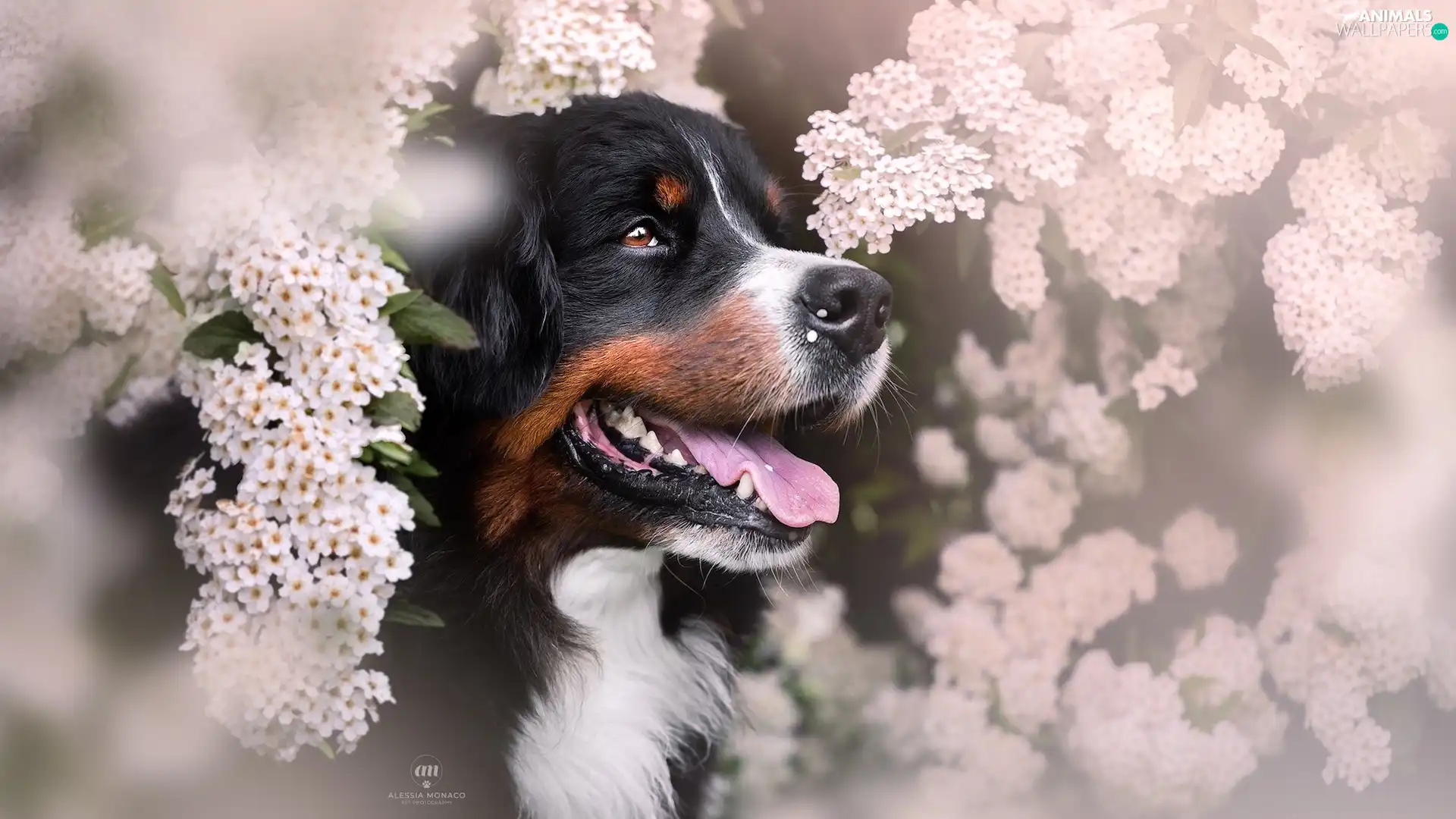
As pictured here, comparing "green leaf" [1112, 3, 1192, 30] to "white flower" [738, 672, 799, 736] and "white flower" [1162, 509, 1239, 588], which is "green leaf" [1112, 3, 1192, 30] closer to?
"white flower" [1162, 509, 1239, 588]

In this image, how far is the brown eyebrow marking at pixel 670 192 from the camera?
215cm

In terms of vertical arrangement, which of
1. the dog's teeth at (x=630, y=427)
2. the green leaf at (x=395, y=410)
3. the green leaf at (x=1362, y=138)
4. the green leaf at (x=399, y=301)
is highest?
the green leaf at (x=1362, y=138)

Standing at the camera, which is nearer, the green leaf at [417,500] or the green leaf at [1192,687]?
the green leaf at [417,500]

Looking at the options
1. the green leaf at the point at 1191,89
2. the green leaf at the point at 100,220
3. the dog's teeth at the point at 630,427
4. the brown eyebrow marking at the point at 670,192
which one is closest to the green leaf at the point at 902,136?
the brown eyebrow marking at the point at 670,192

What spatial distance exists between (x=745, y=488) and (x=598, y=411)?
13.3 inches

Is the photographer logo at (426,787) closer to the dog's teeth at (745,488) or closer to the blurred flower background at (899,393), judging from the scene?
the blurred flower background at (899,393)

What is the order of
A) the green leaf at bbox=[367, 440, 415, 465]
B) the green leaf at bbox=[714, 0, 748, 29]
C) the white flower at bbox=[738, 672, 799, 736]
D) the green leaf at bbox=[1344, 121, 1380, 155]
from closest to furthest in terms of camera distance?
the green leaf at bbox=[367, 440, 415, 465]
the green leaf at bbox=[714, 0, 748, 29]
the white flower at bbox=[738, 672, 799, 736]
the green leaf at bbox=[1344, 121, 1380, 155]

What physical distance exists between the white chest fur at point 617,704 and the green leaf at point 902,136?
40.7 inches

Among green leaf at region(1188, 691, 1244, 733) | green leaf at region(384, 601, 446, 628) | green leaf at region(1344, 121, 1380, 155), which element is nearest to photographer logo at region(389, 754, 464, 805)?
green leaf at region(384, 601, 446, 628)

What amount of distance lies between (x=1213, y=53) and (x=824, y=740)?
71.4 inches

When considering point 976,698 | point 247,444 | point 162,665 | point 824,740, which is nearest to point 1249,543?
point 976,698

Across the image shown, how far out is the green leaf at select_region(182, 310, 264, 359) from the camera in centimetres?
204

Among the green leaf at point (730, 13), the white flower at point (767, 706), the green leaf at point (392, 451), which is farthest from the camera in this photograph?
the white flower at point (767, 706)

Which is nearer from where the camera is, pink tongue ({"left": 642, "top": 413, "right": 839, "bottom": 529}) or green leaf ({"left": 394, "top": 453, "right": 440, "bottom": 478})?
green leaf ({"left": 394, "top": 453, "right": 440, "bottom": 478})
